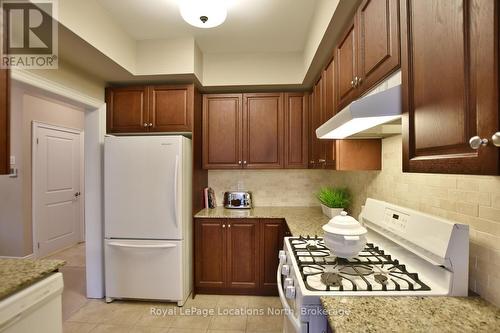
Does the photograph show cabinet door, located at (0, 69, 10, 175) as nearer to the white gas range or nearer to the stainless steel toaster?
the white gas range

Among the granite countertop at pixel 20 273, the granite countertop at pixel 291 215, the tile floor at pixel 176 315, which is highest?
the granite countertop at pixel 291 215

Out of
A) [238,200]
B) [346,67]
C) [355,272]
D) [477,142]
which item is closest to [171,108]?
[238,200]

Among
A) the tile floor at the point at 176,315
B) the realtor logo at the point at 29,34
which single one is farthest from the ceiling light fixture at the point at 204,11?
the tile floor at the point at 176,315

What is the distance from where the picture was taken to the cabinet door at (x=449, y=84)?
A: 1.82 feet

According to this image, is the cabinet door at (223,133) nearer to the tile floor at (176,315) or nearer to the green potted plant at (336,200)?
the green potted plant at (336,200)

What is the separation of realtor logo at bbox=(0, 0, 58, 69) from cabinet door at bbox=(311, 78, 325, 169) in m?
2.03

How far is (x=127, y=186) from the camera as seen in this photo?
7.83 feet

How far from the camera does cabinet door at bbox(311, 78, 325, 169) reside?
2.32 meters

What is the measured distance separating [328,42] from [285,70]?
2.90ft

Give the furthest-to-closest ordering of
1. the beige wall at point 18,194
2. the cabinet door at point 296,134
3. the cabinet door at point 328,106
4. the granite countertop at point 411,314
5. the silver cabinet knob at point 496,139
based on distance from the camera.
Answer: the beige wall at point 18,194 → the cabinet door at point 296,134 → the cabinet door at point 328,106 → the granite countertop at point 411,314 → the silver cabinet knob at point 496,139

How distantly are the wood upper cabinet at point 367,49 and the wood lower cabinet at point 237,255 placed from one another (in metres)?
1.48

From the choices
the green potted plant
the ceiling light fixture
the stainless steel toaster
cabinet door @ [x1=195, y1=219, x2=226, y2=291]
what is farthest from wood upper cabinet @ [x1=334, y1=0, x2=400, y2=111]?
cabinet door @ [x1=195, y1=219, x2=226, y2=291]

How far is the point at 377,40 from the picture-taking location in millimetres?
1154

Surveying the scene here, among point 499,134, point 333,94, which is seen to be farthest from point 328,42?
point 499,134
